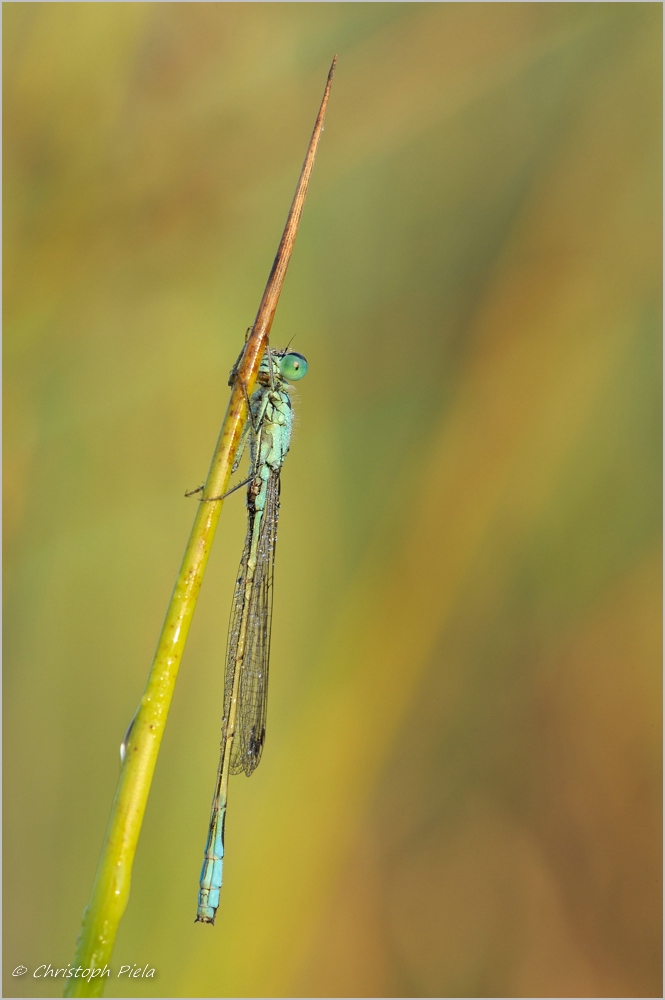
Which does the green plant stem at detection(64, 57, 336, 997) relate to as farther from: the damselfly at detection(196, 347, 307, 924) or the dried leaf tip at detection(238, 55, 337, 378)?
the damselfly at detection(196, 347, 307, 924)

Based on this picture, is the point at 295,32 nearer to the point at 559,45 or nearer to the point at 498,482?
the point at 559,45

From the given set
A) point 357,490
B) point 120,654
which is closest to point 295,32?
point 357,490

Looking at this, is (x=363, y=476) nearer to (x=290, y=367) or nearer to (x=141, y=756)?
(x=290, y=367)

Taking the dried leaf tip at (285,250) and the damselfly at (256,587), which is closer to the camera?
the dried leaf tip at (285,250)

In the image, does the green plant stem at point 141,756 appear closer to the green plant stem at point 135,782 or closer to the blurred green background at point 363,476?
the green plant stem at point 135,782

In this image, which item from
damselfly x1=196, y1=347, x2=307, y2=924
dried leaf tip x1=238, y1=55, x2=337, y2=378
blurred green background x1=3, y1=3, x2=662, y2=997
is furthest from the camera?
blurred green background x1=3, y1=3, x2=662, y2=997

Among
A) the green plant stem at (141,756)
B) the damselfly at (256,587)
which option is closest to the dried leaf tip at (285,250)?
the green plant stem at (141,756)

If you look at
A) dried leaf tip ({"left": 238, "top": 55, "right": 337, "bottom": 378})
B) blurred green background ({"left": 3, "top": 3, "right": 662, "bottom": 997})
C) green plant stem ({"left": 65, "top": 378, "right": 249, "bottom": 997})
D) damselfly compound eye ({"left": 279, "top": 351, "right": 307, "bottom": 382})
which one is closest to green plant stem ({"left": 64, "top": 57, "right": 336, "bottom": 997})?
green plant stem ({"left": 65, "top": 378, "right": 249, "bottom": 997})
